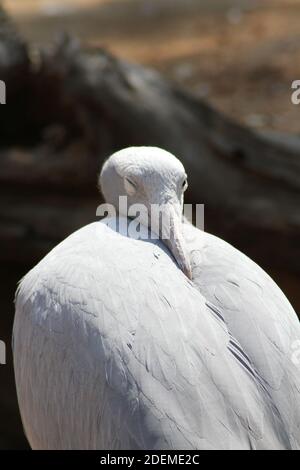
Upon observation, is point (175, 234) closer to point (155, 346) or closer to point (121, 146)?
point (155, 346)

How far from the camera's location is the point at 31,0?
11.6 m

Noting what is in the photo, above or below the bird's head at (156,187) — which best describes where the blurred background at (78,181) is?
below

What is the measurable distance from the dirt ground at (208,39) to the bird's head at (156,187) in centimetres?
408

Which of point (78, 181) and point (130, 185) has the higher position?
point (130, 185)

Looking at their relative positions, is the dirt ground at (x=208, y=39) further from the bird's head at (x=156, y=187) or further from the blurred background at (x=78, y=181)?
the bird's head at (x=156, y=187)

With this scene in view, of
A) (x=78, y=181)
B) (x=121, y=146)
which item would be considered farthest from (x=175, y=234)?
(x=78, y=181)

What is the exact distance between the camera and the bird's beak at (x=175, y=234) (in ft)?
Result: 9.82

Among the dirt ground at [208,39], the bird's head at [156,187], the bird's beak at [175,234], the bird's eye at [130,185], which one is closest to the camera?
the bird's beak at [175,234]

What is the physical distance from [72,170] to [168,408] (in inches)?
109

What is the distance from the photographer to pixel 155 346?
9.01 feet

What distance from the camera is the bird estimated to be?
2.67 m

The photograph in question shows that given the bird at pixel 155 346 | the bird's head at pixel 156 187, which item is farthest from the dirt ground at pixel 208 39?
the bird at pixel 155 346

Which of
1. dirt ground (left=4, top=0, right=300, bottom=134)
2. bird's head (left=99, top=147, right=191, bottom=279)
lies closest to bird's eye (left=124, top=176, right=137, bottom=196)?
bird's head (left=99, top=147, right=191, bottom=279)

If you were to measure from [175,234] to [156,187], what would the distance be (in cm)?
17
